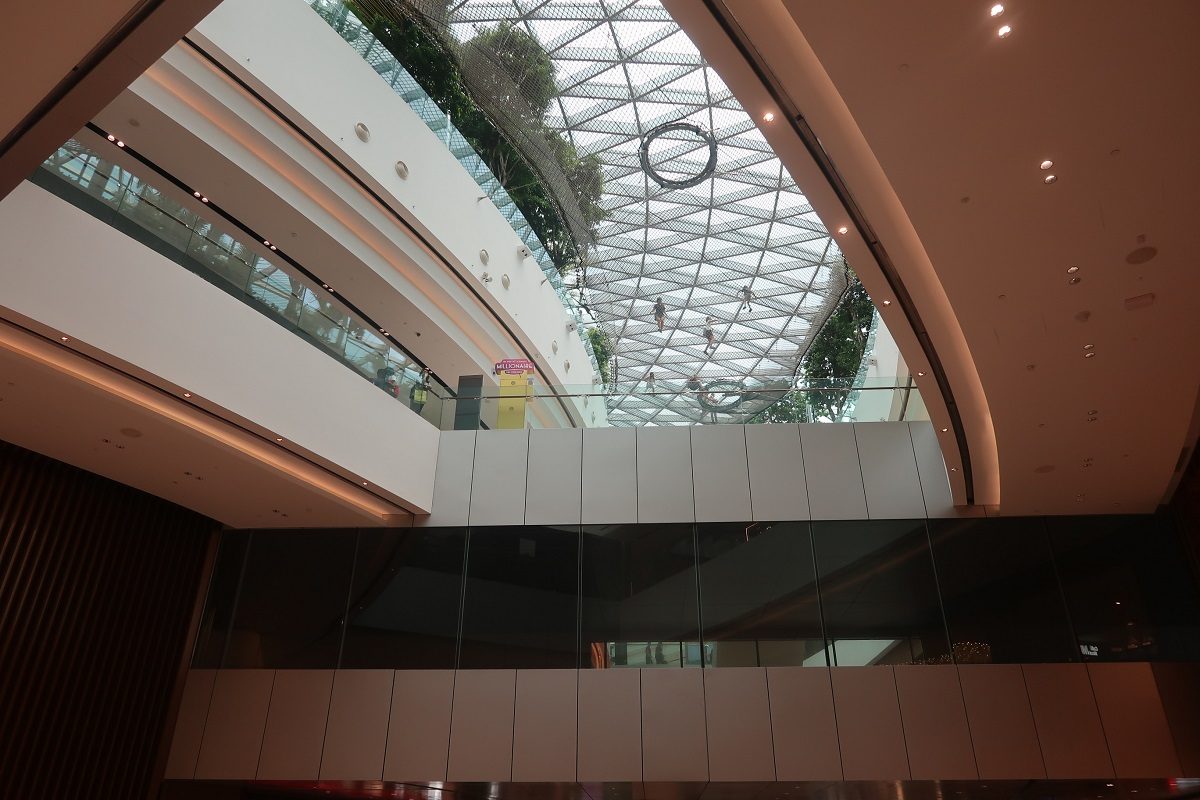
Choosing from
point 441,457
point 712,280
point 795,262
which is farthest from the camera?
point 712,280

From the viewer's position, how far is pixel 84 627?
11047 mm

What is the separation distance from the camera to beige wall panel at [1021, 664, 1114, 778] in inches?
421

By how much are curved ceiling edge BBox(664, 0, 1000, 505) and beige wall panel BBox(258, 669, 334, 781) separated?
9891mm

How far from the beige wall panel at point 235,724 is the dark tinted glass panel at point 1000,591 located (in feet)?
35.1

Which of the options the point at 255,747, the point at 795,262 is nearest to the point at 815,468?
the point at 255,747

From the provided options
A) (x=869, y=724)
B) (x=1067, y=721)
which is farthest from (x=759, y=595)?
(x=1067, y=721)

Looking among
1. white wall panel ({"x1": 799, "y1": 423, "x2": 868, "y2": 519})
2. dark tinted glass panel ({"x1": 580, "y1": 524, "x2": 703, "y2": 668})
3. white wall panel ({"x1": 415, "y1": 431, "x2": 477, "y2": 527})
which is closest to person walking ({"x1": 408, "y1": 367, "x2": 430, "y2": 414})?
white wall panel ({"x1": 415, "y1": 431, "x2": 477, "y2": 527})

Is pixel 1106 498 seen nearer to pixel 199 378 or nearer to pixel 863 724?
pixel 863 724

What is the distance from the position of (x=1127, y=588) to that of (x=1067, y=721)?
7.68 ft

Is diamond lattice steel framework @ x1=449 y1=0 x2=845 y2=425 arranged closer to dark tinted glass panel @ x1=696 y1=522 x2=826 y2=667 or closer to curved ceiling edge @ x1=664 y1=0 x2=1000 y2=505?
dark tinted glass panel @ x1=696 y1=522 x2=826 y2=667

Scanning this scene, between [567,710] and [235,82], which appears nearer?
[567,710]

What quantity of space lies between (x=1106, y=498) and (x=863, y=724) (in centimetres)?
510

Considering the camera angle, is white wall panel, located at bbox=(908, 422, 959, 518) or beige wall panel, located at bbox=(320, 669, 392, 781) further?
white wall panel, located at bbox=(908, 422, 959, 518)

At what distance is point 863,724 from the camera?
36.3ft
